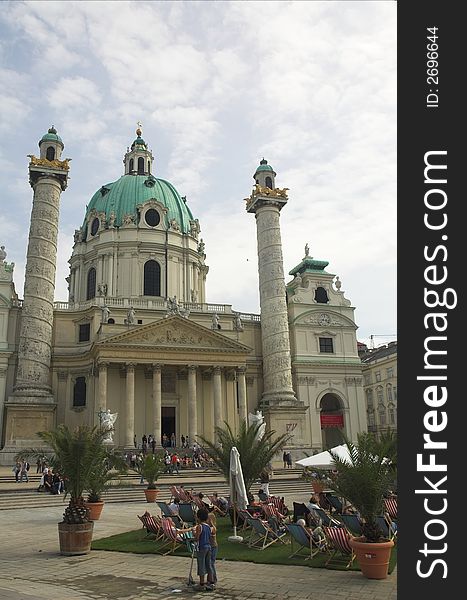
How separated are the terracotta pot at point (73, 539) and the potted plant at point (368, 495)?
5.92m

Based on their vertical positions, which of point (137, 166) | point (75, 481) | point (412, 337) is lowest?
point (75, 481)

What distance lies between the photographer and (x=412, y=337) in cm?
620

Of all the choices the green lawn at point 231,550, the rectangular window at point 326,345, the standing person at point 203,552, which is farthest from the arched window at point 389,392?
the standing person at point 203,552

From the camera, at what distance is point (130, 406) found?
44.0 m

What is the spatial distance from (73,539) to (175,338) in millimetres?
33466

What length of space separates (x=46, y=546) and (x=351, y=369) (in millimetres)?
43336

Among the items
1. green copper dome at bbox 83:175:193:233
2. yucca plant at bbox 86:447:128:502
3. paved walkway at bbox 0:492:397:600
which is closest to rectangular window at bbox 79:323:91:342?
green copper dome at bbox 83:175:193:233

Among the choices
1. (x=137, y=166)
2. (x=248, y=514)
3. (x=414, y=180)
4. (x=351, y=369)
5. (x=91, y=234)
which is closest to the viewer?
(x=414, y=180)

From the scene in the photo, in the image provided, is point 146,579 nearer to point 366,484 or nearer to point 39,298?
point 366,484

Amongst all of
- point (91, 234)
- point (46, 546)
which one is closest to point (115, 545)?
point (46, 546)

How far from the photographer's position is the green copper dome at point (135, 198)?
60062mm

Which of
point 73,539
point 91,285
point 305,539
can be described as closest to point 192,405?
point 91,285

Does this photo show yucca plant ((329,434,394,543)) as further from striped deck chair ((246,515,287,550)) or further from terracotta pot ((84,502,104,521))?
terracotta pot ((84,502,104,521))

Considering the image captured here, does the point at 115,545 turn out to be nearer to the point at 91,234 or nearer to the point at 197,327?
the point at 197,327
